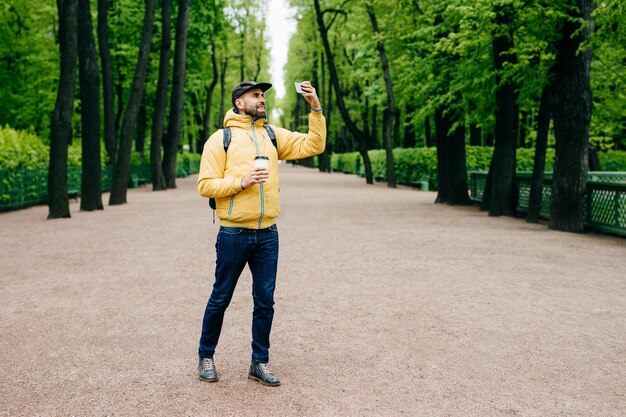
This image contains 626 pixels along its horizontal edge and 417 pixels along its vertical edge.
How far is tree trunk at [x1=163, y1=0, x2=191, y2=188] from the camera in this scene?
30156mm

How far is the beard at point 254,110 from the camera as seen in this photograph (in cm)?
429

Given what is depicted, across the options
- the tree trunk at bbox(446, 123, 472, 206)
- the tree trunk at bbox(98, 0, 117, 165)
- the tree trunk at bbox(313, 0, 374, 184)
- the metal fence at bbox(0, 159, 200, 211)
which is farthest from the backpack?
the tree trunk at bbox(313, 0, 374, 184)

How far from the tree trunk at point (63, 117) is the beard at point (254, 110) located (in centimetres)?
1357

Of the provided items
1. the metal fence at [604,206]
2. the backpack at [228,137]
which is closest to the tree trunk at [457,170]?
the metal fence at [604,206]

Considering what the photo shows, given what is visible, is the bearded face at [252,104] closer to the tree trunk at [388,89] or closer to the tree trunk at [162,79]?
the tree trunk at [162,79]

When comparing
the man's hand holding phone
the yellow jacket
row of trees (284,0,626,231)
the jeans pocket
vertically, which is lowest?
the jeans pocket

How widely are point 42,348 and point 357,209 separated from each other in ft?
48.8

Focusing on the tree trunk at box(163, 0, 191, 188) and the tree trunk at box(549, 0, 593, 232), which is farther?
the tree trunk at box(163, 0, 191, 188)

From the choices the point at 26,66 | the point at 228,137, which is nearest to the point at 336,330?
the point at 228,137

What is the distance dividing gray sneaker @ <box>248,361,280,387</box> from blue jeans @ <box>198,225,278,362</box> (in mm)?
58

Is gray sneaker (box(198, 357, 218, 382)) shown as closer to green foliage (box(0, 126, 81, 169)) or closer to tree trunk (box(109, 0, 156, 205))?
green foliage (box(0, 126, 81, 169))

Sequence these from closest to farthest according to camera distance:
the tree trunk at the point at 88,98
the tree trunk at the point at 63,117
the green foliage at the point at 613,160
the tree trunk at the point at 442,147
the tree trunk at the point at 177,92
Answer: the tree trunk at the point at 63,117 → the tree trunk at the point at 88,98 → the tree trunk at the point at 442,147 → the tree trunk at the point at 177,92 → the green foliage at the point at 613,160

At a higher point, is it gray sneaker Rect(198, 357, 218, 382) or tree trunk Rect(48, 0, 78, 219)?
tree trunk Rect(48, 0, 78, 219)

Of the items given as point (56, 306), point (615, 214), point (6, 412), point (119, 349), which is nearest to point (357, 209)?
point (615, 214)
